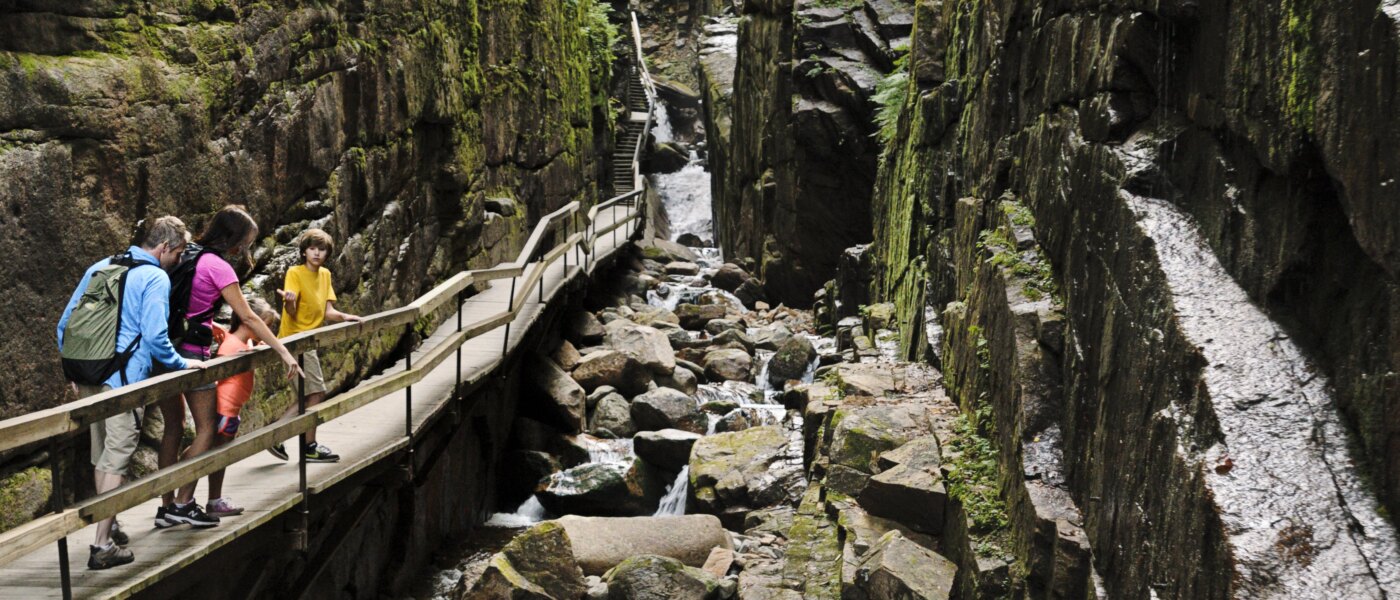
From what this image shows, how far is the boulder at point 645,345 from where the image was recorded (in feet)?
48.6

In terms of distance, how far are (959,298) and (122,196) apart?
299 inches

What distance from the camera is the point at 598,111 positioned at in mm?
27281

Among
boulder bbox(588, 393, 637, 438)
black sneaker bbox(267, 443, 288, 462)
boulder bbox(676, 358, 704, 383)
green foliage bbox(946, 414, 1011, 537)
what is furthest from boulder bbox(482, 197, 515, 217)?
green foliage bbox(946, 414, 1011, 537)

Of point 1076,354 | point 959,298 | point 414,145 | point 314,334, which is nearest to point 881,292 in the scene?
point 959,298

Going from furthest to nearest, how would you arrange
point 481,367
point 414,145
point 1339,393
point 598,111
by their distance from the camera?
point 598,111, point 414,145, point 481,367, point 1339,393

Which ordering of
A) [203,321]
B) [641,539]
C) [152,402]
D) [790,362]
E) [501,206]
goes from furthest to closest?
[790,362] < [501,206] < [641,539] < [203,321] < [152,402]

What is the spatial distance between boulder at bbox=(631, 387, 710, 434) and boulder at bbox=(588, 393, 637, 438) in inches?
4.9

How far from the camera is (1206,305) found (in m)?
4.23

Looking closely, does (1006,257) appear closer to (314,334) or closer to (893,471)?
(893,471)

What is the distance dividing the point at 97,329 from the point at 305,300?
209cm

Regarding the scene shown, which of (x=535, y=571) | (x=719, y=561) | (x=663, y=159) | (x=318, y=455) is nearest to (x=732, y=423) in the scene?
(x=719, y=561)

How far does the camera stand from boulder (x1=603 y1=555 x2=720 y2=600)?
8.23 meters

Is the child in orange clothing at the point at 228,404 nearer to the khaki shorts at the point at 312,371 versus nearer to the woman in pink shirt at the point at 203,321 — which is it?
the woman in pink shirt at the point at 203,321

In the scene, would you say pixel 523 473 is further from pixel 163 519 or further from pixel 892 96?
pixel 892 96
